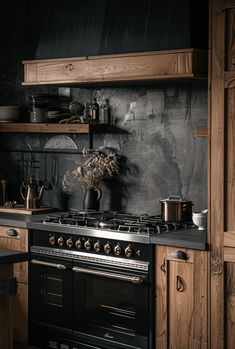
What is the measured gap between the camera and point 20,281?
18.8 ft

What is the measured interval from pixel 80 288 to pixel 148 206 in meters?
0.82

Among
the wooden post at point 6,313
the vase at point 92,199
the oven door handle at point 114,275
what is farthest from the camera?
the vase at point 92,199

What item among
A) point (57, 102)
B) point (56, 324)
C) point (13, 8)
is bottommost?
point (56, 324)

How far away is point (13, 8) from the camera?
6.58 metres

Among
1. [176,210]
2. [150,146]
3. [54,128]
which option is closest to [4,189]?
[54,128]

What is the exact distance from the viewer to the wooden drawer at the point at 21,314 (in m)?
5.70

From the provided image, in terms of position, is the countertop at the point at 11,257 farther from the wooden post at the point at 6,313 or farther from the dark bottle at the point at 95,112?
the dark bottle at the point at 95,112

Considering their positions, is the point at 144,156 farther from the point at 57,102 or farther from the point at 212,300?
the point at 212,300

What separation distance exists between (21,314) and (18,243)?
511 millimetres

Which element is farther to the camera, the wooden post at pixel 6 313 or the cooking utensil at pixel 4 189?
the cooking utensil at pixel 4 189

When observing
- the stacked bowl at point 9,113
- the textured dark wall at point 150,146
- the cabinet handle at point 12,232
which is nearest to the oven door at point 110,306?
the cabinet handle at point 12,232

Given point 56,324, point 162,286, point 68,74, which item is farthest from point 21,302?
point 68,74

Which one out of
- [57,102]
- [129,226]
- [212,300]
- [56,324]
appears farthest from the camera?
[57,102]

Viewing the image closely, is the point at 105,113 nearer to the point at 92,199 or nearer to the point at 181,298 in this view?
the point at 92,199
